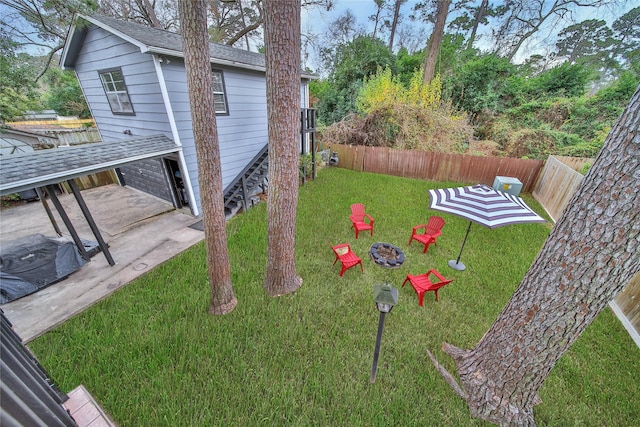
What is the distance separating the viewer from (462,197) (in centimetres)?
479

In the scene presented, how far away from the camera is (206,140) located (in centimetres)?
307

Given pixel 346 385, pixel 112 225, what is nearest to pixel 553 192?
pixel 346 385

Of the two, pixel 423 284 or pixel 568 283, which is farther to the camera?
pixel 423 284

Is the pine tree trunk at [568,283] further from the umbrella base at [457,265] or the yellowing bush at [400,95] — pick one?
the yellowing bush at [400,95]

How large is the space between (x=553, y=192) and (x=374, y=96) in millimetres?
8479

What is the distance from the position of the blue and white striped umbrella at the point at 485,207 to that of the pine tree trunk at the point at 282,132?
3.19m

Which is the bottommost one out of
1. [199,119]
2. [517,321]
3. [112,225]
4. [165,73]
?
[112,225]

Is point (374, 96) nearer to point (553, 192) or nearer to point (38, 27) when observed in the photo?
point (553, 192)

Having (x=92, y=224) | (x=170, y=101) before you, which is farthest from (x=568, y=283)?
(x=170, y=101)

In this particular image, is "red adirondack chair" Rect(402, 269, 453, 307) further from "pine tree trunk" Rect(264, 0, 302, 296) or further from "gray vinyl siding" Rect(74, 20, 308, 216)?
"gray vinyl siding" Rect(74, 20, 308, 216)

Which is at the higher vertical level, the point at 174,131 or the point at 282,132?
the point at 282,132

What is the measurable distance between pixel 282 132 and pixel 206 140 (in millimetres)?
1048

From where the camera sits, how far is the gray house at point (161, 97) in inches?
223

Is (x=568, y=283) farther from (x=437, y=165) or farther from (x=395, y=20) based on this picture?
(x=395, y=20)
